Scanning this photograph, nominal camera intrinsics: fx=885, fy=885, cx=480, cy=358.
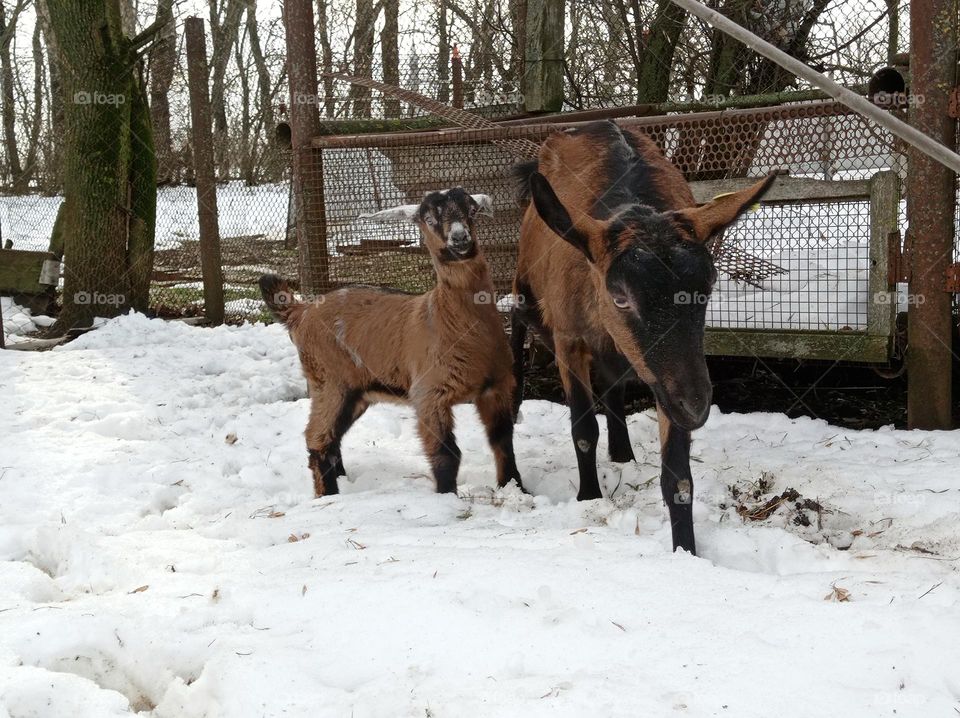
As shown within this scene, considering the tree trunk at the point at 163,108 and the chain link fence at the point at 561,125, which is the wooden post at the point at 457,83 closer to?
the chain link fence at the point at 561,125

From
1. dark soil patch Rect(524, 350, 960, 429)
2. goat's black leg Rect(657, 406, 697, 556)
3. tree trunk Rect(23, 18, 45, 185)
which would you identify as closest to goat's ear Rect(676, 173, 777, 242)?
A: goat's black leg Rect(657, 406, 697, 556)

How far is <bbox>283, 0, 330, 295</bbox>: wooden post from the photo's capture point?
19.8ft

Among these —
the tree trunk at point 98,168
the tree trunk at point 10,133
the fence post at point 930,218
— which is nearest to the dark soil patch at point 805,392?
the fence post at point 930,218

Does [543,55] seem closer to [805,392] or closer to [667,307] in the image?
[805,392]

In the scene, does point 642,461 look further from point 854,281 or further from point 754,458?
point 854,281

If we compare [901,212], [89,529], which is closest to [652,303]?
[89,529]

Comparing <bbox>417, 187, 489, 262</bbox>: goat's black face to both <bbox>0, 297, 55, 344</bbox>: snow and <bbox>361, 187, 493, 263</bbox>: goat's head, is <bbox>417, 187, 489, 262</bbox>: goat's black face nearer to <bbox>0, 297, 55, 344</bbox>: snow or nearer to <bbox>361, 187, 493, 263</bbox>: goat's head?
<bbox>361, 187, 493, 263</bbox>: goat's head

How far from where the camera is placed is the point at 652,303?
3012 mm

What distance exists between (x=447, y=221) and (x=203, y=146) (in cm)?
456

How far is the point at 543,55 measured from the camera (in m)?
7.41

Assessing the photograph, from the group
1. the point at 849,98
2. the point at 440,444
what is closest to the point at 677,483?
the point at 440,444

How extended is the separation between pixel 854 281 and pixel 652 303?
8.50 feet

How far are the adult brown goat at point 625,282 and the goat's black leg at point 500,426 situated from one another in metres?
0.32

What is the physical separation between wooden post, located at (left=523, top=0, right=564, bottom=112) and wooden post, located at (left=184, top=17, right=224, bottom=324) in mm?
2838
